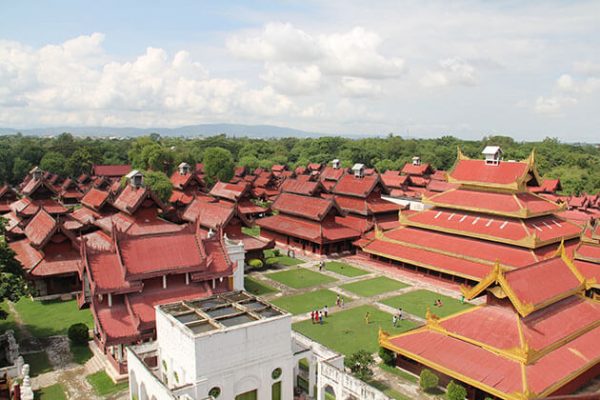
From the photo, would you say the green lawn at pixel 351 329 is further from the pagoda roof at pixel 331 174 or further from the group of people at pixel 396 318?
the pagoda roof at pixel 331 174

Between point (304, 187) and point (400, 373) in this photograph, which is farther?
point (304, 187)

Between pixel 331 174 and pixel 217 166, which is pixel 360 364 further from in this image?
pixel 217 166

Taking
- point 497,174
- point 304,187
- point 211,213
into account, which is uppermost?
point 497,174

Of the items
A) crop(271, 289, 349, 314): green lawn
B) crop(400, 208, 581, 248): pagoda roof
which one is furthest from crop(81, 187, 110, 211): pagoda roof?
crop(400, 208, 581, 248): pagoda roof

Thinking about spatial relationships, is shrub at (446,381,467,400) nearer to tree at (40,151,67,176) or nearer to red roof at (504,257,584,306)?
red roof at (504,257,584,306)

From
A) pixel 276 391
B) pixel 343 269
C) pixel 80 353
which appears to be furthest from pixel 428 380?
pixel 343 269

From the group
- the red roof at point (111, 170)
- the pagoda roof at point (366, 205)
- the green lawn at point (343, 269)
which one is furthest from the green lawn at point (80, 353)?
the red roof at point (111, 170)
